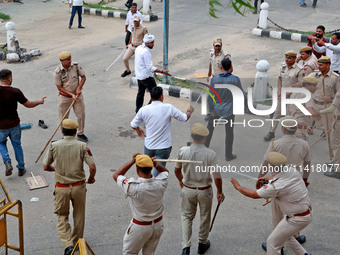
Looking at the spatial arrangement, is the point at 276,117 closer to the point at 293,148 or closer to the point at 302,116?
the point at 302,116

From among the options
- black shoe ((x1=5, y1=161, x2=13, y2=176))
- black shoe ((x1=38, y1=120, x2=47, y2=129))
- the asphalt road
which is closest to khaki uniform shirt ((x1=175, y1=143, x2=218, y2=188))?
the asphalt road

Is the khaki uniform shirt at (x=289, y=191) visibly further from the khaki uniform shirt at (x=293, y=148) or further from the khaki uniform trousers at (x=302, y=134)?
the khaki uniform trousers at (x=302, y=134)

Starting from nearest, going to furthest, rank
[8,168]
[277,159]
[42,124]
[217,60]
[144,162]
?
[144,162]
[277,159]
[8,168]
[217,60]
[42,124]

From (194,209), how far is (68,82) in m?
3.45

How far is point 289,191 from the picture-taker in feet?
15.4

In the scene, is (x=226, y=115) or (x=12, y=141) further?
(x=12, y=141)

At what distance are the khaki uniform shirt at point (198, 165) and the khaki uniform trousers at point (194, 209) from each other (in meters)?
0.09

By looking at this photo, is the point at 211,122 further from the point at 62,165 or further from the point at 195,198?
the point at 62,165

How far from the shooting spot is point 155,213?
4.64 metres

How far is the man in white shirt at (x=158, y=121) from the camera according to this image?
19.8 feet

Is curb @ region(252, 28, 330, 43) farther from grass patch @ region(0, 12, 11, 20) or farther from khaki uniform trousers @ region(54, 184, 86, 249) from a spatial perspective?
khaki uniform trousers @ region(54, 184, 86, 249)

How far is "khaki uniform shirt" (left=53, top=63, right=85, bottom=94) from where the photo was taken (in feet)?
25.2

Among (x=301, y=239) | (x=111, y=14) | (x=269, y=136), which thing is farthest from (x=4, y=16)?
(x=301, y=239)

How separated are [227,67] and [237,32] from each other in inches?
302
